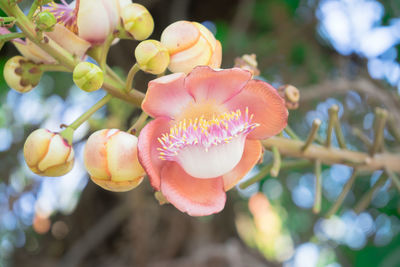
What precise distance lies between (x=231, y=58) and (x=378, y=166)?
3.10 feet

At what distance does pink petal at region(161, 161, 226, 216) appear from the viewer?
1.66 ft

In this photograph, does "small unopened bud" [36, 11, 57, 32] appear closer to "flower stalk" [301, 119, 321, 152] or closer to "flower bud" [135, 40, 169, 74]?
"flower bud" [135, 40, 169, 74]

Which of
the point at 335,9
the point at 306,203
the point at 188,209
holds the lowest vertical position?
the point at 306,203

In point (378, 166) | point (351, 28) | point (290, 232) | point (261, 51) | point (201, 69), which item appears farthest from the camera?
point (290, 232)

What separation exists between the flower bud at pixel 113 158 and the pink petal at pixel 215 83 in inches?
3.7

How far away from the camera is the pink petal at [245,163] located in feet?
1.78

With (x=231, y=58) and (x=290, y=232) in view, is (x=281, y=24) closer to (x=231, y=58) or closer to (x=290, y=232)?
(x=231, y=58)

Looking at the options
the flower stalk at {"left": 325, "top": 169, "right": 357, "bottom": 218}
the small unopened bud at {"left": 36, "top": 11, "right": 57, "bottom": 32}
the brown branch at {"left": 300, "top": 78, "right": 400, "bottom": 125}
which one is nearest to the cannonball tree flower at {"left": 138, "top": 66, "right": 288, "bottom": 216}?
the small unopened bud at {"left": 36, "top": 11, "right": 57, "bottom": 32}

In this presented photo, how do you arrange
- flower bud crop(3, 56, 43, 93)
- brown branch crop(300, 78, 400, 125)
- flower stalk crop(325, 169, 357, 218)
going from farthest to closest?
brown branch crop(300, 78, 400, 125) < flower stalk crop(325, 169, 357, 218) < flower bud crop(3, 56, 43, 93)

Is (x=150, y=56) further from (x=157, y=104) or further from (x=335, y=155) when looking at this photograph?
(x=335, y=155)

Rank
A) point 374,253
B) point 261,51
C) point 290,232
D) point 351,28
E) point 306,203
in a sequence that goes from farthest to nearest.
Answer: point 290,232
point 306,203
point 261,51
point 351,28
point 374,253

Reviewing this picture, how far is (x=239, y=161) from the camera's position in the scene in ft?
1.79

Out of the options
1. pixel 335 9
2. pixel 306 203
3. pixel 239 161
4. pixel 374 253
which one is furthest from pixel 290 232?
pixel 239 161

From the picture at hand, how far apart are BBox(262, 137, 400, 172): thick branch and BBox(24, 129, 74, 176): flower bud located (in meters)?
0.26
